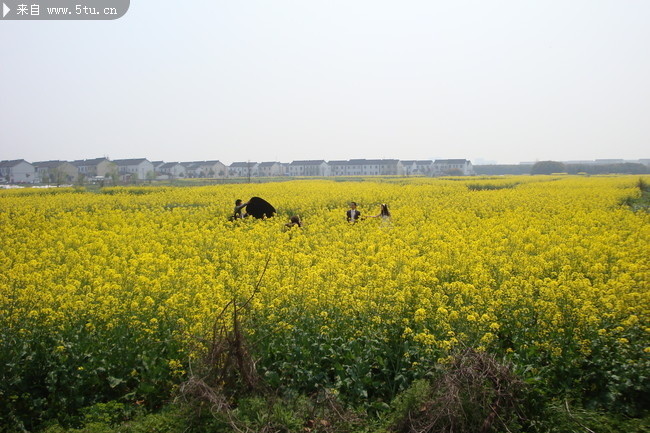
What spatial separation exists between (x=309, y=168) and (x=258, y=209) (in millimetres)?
132849

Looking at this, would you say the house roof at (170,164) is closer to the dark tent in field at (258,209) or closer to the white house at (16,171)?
the white house at (16,171)

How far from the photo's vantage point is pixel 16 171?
10338cm

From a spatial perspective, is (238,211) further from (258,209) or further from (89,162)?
(89,162)

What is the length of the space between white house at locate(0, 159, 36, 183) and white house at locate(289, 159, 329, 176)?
70.0 meters

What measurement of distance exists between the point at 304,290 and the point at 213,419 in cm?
307

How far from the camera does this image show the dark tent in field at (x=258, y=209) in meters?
18.5

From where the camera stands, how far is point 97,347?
20.2 feet

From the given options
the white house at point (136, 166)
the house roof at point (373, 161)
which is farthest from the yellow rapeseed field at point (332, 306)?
the house roof at point (373, 161)

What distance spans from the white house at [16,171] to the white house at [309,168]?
230 feet

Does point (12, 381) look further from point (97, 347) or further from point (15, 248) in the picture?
point (15, 248)

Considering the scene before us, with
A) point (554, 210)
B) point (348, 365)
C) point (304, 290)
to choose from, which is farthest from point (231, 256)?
point (554, 210)

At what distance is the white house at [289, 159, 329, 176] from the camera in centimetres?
15000

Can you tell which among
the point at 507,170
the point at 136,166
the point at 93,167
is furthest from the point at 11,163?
the point at 507,170

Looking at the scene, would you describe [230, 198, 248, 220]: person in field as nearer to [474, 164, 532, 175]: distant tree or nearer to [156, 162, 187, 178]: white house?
[156, 162, 187, 178]: white house
